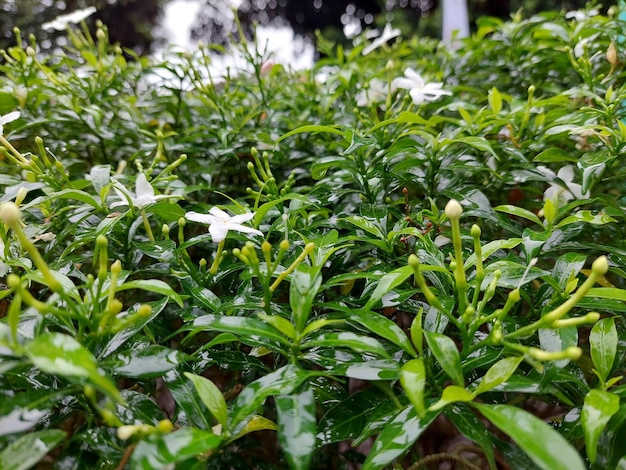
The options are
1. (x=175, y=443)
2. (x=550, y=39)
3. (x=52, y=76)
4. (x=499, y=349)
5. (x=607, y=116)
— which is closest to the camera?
(x=175, y=443)

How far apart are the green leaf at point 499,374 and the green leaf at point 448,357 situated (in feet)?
0.07

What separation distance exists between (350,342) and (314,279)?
8 centimetres

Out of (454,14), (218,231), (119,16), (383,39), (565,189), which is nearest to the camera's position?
(218,231)

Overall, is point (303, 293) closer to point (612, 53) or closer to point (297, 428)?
point (297, 428)

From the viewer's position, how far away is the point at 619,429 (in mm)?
490

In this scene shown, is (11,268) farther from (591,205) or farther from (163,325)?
(591,205)

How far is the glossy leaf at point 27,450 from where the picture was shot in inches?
16.1

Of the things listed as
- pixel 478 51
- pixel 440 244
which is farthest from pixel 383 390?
A: pixel 478 51

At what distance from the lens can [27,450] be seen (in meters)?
0.42

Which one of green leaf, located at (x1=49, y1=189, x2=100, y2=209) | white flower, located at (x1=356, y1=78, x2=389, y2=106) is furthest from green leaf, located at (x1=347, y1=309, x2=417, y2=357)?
white flower, located at (x1=356, y1=78, x2=389, y2=106)

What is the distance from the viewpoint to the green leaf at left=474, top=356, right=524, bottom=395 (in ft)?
Result: 1.56

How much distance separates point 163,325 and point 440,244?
0.43 metres

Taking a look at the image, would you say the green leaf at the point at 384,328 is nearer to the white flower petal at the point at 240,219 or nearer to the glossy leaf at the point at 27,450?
the white flower petal at the point at 240,219

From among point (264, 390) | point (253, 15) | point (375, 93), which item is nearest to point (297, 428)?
point (264, 390)
